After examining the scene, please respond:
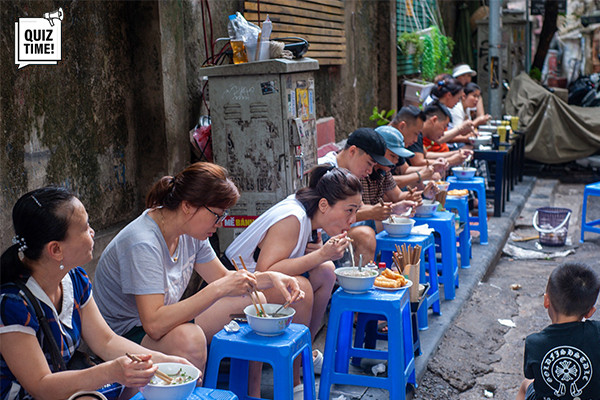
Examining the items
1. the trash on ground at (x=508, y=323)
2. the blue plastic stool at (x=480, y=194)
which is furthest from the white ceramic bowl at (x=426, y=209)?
the blue plastic stool at (x=480, y=194)

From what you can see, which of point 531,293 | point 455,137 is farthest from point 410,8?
point 531,293

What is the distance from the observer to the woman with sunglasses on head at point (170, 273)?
3.13 metres

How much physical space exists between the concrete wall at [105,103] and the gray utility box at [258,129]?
13.9 inches

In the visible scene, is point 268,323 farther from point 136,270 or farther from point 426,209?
point 426,209

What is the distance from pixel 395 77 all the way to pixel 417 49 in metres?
0.72

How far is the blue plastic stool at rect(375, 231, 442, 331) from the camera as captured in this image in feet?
16.8

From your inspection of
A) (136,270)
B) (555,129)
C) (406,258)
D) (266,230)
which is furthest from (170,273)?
(555,129)

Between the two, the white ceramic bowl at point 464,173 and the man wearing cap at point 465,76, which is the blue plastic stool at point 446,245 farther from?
the man wearing cap at point 465,76

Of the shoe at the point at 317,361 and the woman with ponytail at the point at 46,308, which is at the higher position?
the woman with ponytail at the point at 46,308

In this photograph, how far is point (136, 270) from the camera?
314 cm

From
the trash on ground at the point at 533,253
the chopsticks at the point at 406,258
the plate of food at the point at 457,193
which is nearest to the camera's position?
the chopsticks at the point at 406,258

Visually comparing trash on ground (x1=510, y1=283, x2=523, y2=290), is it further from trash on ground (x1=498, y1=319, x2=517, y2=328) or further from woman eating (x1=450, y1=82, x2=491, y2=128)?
woman eating (x1=450, y1=82, x2=491, y2=128)

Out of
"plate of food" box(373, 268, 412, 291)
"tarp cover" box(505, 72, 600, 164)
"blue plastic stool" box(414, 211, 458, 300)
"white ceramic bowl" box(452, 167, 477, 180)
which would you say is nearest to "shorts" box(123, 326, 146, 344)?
"plate of food" box(373, 268, 412, 291)

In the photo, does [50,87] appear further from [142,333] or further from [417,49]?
[417,49]
